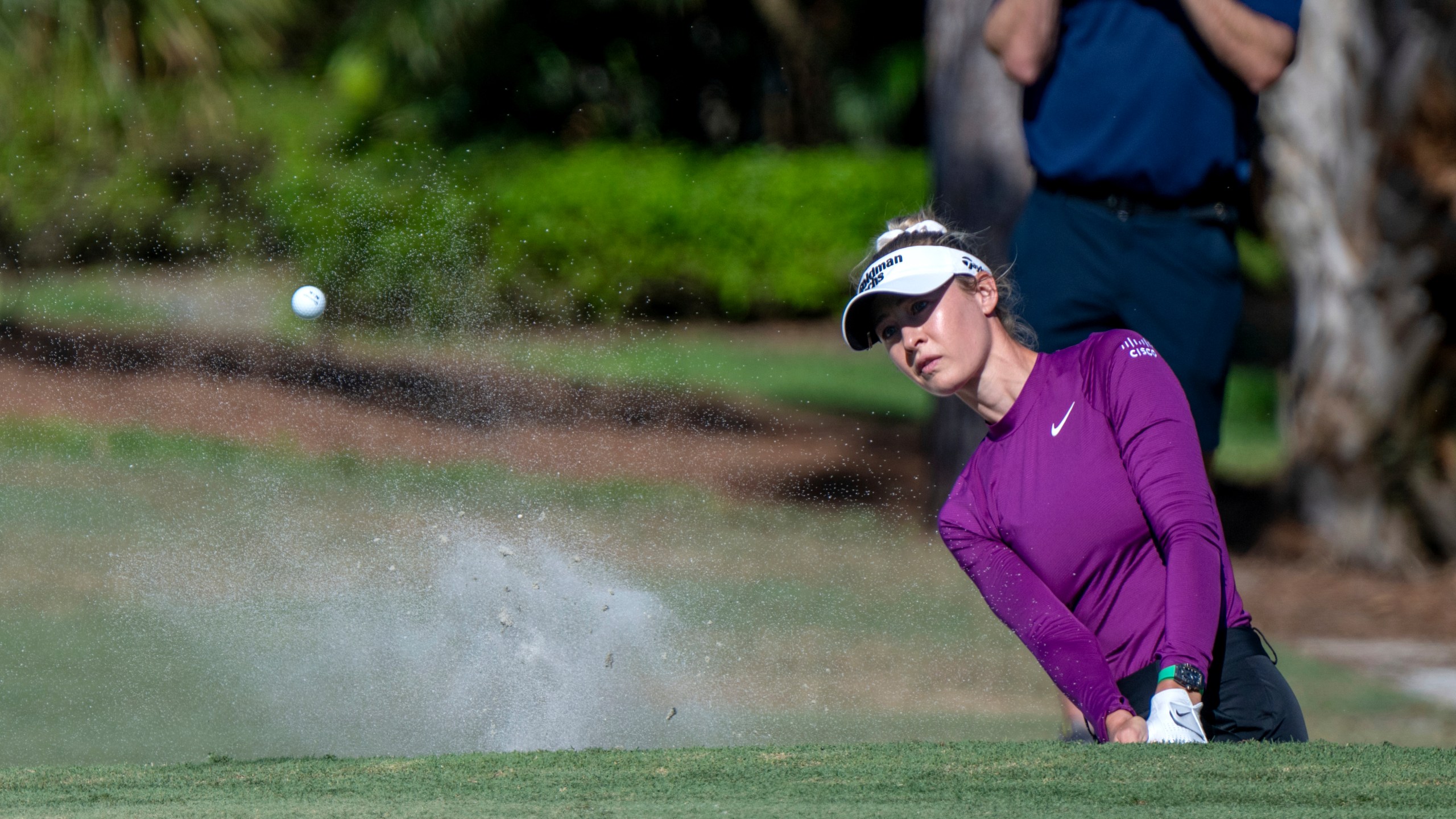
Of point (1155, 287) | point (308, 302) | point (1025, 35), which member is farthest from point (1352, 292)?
point (308, 302)

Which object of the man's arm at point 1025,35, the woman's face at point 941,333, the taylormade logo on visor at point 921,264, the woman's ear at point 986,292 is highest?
the man's arm at point 1025,35

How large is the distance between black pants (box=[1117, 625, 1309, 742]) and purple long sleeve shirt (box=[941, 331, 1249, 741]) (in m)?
0.05

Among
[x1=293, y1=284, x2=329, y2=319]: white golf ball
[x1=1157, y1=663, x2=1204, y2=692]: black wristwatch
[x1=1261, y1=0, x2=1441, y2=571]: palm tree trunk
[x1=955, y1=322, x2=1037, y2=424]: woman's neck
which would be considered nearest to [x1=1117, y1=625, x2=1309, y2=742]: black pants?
[x1=1157, y1=663, x2=1204, y2=692]: black wristwatch

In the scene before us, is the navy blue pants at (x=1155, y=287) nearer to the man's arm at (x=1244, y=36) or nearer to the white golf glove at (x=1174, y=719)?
the man's arm at (x=1244, y=36)

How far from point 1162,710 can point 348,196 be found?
41.1ft

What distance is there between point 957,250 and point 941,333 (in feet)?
0.58

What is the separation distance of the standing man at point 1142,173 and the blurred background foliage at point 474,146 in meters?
5.74

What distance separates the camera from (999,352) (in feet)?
10.4

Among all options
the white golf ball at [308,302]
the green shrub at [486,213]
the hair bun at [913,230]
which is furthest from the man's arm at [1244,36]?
the green shrub at [486,213]

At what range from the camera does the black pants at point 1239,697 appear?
9.68 ft

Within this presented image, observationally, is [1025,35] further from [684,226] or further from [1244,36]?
[684,226]

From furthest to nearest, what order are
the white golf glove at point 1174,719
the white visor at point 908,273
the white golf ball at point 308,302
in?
the white golf ball at point 308,302 → the white visor at point 908,273 → the white golf glove at point 1174,719

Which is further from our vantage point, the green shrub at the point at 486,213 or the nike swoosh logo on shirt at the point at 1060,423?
the green shrub at the point at 486,213

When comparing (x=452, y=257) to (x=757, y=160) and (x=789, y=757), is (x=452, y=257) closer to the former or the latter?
(x=757, y=160)
